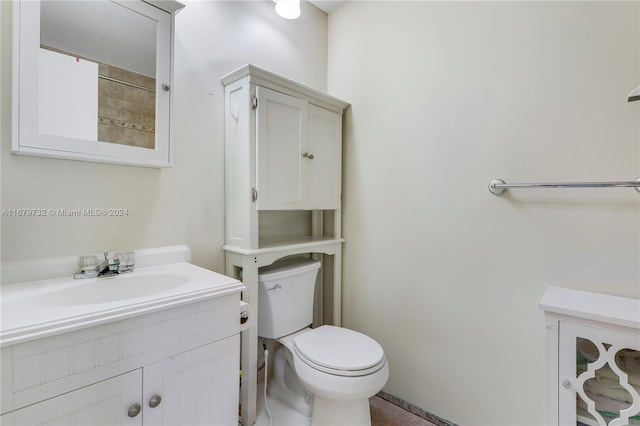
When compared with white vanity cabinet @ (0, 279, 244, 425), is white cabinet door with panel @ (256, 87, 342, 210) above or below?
above

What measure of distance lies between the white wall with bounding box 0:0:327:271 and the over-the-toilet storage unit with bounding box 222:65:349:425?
0.35ft

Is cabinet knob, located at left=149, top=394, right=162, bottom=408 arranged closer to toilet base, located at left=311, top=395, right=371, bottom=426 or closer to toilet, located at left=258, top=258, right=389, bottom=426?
toilet, located at left=258, top=258, right=389, bottom=426

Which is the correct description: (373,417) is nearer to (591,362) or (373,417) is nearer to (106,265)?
(591,362)

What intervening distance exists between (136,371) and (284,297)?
2.66 feet

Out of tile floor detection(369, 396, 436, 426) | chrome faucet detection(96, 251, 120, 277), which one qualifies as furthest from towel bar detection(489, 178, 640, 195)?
chrome faucet detection(96, 251, 120, 277)

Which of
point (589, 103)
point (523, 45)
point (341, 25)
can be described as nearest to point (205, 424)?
point (589, 103)

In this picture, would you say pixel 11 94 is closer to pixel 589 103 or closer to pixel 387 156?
pixel 387 156

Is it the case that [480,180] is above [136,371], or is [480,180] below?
above

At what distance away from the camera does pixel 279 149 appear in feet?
5.04

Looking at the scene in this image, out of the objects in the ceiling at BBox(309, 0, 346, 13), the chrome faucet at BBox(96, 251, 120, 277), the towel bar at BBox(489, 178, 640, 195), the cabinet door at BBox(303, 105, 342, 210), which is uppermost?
the ceiling at BBox(309, 0, 346, 13)

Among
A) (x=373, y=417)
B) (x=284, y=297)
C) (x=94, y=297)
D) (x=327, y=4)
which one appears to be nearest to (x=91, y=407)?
(x=94, y=297)

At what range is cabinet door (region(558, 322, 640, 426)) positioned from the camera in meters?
0.90

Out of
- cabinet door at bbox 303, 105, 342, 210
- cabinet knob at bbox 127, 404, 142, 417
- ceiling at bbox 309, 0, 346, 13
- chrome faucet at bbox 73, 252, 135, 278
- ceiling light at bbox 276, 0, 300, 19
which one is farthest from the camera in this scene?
ceiling at bbox 309, 0, 346, 13

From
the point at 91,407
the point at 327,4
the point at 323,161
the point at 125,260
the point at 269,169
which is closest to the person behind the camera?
the point at 91,407
